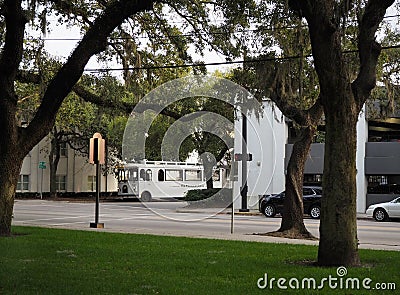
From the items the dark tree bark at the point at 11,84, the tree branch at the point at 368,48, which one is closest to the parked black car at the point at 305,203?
the dark tree bark at the point at 11,84

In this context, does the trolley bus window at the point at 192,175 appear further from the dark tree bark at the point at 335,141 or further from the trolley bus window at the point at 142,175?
the dark tree bark at the point at 335,141

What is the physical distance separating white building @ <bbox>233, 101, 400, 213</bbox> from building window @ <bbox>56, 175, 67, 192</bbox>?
2590 centimetres

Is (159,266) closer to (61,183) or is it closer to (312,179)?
(312,179)

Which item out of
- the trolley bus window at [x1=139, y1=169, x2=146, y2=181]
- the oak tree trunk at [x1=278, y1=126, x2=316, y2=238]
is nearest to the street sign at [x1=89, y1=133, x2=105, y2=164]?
the oak tree trunk at [x1=278, y1=126, x2=316, y2=238]

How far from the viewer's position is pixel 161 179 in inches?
1741

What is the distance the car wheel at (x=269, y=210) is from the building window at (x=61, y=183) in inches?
1260

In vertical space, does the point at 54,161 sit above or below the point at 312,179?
above

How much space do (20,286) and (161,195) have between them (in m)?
39.5

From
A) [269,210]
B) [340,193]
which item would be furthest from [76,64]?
[269,210]

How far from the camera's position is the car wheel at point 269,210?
33250mm

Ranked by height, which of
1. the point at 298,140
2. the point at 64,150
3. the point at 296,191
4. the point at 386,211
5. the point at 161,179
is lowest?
the point at 386,211

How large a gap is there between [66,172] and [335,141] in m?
52.4

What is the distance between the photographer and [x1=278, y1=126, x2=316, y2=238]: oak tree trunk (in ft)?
65.7

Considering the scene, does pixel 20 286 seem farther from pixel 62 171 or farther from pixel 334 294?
pixel 62 171
